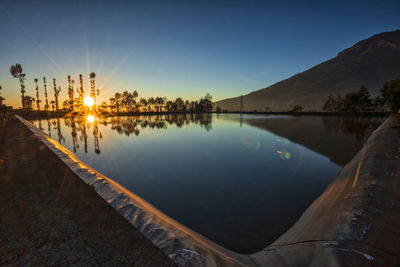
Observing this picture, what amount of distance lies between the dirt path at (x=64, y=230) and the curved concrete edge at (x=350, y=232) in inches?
87.7

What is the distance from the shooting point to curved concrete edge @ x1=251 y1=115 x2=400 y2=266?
2.36 metres

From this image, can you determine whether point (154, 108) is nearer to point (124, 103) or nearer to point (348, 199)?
point (124, 103)

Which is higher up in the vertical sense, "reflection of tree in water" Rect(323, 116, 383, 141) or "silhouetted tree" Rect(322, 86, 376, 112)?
"silhouetted tree" Rect(322, 86, 376, 112)

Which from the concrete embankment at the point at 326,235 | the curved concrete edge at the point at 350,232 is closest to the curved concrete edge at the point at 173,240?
the concrete embankment at the point at 326,235

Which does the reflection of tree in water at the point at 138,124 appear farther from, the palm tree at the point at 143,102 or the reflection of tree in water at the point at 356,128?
the palm tree at the point at 143,102

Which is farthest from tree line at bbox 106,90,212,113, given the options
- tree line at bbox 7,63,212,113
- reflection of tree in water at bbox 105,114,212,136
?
reflection of tree in water at bbox 105,114,212,136

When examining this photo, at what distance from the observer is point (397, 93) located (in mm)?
21281

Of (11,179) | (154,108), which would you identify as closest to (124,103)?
(154,108)

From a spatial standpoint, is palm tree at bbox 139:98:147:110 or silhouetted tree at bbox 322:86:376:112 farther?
palm tree at bbox 139:98:147:110

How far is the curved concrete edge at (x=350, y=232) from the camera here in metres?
2.36

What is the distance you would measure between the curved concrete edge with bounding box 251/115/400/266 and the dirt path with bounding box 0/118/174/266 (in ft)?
7.31

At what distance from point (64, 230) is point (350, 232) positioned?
5.11 meters

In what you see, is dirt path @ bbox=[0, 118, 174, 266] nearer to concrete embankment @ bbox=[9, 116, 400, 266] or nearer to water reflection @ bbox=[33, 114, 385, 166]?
concrete embankment @ bbox=[9, 116, 400, 266]

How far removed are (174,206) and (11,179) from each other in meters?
5.18
